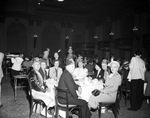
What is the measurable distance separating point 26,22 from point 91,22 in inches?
275

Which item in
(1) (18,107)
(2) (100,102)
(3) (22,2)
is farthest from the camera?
(3) (22,2)

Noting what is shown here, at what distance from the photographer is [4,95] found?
710cm

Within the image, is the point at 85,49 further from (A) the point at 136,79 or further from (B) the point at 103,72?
(A) the point at 136,79

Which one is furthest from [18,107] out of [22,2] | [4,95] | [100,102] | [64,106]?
[22,2]

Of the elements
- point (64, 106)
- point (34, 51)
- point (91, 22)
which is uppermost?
point (91, 22)

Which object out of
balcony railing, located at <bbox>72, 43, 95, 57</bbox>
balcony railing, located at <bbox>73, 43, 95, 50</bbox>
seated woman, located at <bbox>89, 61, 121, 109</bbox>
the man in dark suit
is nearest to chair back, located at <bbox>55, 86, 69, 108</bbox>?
the man in dark suit

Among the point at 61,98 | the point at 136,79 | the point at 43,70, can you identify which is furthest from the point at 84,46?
the point at 61,98

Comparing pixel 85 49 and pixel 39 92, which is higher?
pixel 85 49

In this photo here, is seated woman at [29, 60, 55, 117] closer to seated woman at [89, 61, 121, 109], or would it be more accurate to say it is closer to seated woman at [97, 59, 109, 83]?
seated woman at [89, 61, 121, 109]

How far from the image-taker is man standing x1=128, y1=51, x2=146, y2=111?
5430mm

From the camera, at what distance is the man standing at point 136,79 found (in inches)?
214

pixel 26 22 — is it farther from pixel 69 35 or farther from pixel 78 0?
pixel 78 0

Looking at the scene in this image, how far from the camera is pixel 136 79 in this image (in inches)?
214

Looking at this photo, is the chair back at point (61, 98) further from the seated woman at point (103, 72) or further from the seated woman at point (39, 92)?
the seated woman at point (103, 72)
